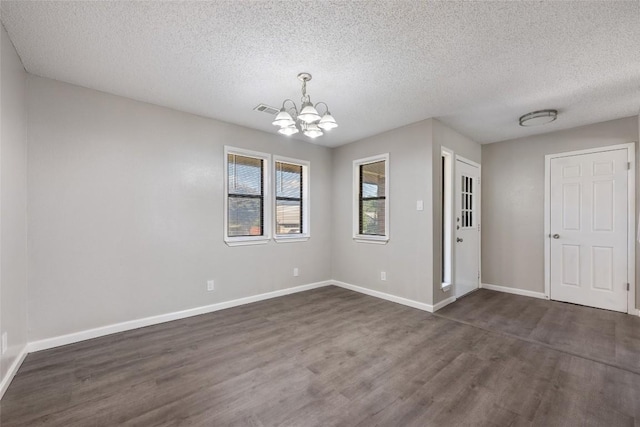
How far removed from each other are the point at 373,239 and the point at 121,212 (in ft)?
11.1

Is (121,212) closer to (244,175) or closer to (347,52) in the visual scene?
(244,175)

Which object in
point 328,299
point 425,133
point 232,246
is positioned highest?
point 425,133

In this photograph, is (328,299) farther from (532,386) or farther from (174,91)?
(174,91)

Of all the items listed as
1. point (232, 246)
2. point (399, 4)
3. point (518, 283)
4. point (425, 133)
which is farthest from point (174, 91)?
point (518, 283)

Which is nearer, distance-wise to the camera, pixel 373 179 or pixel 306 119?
pixel 306 119

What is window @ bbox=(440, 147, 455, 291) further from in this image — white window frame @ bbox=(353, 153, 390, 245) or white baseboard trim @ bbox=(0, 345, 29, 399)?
white baseboard trim @ bbox=(0, 345, 29, 399)

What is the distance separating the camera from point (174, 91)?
297cm

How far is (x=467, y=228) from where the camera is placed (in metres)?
4.57

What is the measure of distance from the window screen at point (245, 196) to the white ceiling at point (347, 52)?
0.97m

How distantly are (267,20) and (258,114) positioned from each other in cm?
175

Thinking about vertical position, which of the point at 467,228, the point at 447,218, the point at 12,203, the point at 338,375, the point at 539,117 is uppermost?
the point at 539,117

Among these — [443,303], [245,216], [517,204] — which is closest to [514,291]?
[517,204]

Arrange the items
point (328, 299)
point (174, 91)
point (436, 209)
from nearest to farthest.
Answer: point (174, 91), point (436, 209), point (328, 299)

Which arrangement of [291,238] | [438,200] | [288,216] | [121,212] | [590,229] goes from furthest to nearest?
[288,216], [291,238], [590,229], [438,200], [121,212]
